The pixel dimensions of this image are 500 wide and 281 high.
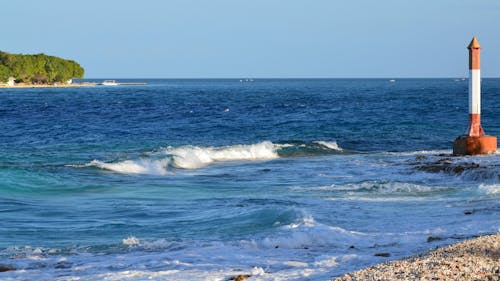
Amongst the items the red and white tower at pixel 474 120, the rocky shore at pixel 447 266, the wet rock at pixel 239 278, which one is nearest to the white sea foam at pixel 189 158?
the red and white tower at pixel 474 120

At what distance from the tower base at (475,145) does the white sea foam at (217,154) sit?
6.73 metres

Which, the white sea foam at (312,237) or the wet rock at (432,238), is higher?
the wet rock at (432,238)

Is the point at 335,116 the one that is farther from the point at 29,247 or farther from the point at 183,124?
the point at 29,247

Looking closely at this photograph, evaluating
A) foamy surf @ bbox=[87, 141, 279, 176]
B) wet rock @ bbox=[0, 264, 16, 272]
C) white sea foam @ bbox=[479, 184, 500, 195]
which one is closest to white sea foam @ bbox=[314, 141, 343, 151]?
foamy surf @ bbox=[87, 141, 279, 176]

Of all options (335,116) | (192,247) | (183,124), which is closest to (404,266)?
(192,247)

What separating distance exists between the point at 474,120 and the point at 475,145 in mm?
918

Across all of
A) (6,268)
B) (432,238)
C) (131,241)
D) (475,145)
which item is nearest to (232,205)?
(131,241)

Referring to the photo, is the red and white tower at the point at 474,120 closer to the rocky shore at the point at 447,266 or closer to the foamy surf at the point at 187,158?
the foamy surf at the point at 187,158

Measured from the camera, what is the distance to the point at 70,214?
49.0ft

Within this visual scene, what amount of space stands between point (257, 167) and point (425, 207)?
9317 mm

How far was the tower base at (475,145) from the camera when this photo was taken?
72.9 feet

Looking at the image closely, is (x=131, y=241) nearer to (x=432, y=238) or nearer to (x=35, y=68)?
(x=432, y=238)

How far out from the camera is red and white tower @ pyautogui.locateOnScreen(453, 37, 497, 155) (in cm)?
2136

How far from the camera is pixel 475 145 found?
22.2 m
